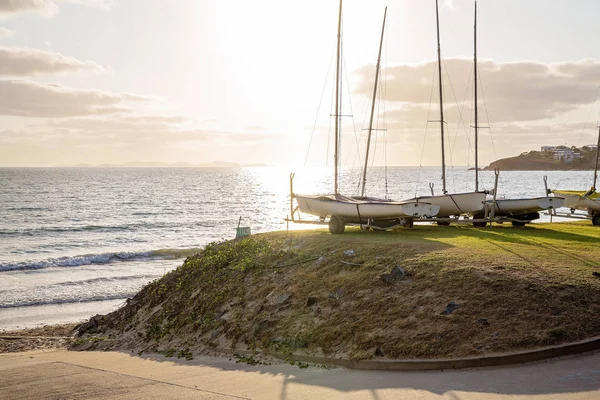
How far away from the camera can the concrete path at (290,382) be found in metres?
10.2

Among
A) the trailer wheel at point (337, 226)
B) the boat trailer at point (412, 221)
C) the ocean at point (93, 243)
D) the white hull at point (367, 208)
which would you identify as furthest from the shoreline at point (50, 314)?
the trailer wheel at point (337, 226)

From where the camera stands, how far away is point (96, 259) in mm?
44406

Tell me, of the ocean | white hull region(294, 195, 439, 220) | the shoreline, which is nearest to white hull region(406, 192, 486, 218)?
white hull region(294, 195, 439, 220)

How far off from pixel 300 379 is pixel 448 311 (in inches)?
140

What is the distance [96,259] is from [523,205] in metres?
30.8

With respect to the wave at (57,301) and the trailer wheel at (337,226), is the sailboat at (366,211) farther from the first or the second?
the wave at (57,301)

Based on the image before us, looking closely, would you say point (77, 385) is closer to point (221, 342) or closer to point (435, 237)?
point (221, 342)

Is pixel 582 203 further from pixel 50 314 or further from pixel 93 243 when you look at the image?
pixel 93 243

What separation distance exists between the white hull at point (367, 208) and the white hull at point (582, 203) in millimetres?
10752

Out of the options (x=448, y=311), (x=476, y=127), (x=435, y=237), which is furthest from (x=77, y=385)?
(x=476, y=127)

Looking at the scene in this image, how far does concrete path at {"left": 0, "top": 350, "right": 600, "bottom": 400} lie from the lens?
1016 centimetres

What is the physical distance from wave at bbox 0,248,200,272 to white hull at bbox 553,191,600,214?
27367 mm

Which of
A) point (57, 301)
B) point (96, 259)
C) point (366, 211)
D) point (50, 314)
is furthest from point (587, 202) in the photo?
point (96, 259)

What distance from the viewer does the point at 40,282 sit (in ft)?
119
